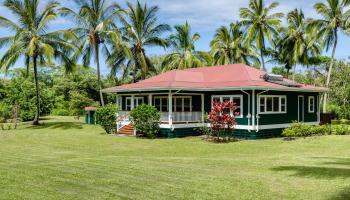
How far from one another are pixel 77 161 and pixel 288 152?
8.55 meters

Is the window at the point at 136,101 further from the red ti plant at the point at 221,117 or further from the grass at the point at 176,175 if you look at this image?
the grass at the point at 176,175

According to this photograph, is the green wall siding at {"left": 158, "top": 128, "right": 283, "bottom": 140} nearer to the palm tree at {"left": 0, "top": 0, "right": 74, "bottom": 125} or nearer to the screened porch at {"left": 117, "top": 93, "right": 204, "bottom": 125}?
the screened porch at {"left": 117, "top": 93, "right": 204, "bottom": 125}

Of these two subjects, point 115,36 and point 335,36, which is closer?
point 115,36

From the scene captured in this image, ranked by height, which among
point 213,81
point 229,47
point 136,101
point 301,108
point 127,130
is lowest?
point 127,130

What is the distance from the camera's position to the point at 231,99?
24484 millimetres

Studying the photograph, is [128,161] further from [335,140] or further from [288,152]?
[335,140]

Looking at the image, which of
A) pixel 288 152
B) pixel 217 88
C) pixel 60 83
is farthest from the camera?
pixel 60 83

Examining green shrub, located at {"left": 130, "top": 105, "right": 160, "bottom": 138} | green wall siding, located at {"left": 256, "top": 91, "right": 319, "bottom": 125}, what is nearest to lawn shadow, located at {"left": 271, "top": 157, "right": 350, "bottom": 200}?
green wall siding, located at {"left": 256, "top": 91, "right": 319, "bottom": 125}

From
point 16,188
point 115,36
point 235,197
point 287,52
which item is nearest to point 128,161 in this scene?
point 16,188

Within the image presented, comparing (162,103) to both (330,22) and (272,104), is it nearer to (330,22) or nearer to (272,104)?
(272,104)

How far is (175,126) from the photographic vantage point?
958 inches

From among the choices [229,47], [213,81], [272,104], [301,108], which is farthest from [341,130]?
[229,47]

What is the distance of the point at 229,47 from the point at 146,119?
80.9ft

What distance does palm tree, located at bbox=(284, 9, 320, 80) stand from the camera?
4250 cm
